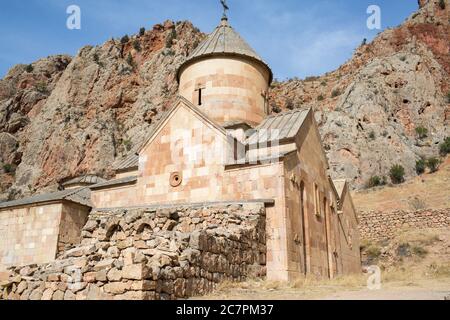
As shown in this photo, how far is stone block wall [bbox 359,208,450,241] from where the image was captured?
22172mm

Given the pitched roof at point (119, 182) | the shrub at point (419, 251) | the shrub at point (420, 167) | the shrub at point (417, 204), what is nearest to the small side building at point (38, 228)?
the pitched roof at point (119, 182)

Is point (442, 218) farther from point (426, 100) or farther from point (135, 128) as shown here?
point (135, 128)

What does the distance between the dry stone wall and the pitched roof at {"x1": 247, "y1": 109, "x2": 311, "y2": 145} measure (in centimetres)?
245

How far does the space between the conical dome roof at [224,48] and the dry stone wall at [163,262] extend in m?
5.80

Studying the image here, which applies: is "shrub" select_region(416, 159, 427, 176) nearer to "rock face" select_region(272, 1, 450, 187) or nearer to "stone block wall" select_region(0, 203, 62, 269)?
"rock face" select_region(272, 1, 450, 187)

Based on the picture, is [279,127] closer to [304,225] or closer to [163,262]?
[304,225]

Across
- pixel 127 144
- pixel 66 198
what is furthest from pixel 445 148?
pixel 66 198

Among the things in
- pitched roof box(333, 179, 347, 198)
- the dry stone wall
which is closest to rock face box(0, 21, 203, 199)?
pitched roof box(333, 179, 347, 198)

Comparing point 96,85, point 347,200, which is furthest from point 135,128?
point 347,200

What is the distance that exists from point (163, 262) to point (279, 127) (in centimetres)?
653

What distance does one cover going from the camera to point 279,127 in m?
11.1

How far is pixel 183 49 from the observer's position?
41594mm

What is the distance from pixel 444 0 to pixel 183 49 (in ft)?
101

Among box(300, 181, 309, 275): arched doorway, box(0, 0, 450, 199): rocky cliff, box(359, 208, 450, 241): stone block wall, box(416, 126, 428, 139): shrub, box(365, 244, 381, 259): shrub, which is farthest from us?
box(416, 126, 428, 139): shrub
